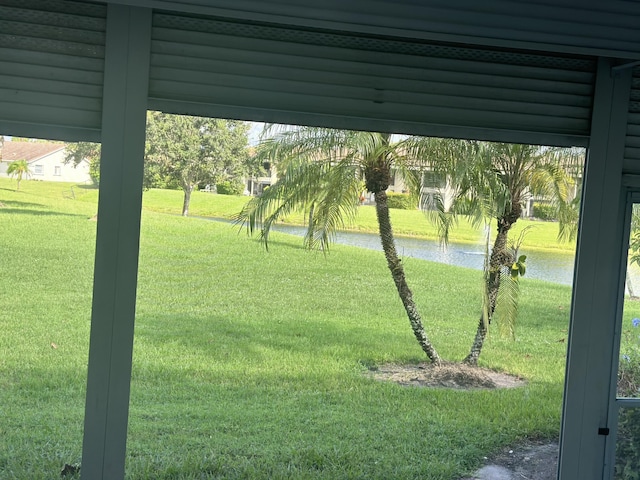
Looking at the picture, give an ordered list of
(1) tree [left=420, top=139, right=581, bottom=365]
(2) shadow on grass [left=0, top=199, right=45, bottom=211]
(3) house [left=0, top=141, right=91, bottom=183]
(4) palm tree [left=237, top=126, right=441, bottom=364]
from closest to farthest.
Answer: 1. (1) tree [left=420, top=139, right=581, bottom=365]
2. (4) palm tree [left=237, top=126, right=441, bottom=364]
3. (3) house [left=0, top=141, right=91, bottom=183]
4. (2) shadow on grass [left=0, top=199, right=45, bottom=211]

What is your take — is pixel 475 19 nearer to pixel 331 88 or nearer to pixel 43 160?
pixel 331 88

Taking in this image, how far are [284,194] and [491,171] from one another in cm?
237

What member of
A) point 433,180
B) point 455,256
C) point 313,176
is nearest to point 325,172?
point 313,176

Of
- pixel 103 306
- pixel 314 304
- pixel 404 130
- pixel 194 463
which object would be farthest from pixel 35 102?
pixel 314 304

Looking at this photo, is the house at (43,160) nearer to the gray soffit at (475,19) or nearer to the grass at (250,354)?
the grass at (250,354)

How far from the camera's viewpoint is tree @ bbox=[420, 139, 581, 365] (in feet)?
26.3

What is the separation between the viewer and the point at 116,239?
255 centimetres

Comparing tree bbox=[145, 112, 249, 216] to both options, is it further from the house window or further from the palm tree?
the house window

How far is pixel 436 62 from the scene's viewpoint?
2824 millimetres

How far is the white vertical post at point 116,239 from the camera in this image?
252 centimetres

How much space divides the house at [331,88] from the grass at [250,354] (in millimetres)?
4897

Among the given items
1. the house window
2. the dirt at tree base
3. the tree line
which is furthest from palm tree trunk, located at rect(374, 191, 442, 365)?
the tree line

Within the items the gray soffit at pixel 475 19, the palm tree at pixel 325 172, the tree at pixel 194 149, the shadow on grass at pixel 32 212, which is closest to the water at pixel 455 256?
the tree at pixel 194 149

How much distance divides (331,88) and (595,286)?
1350mm
